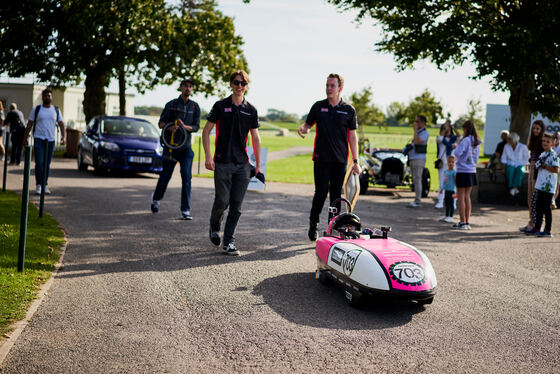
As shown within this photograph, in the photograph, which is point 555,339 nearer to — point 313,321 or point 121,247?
point 313,321

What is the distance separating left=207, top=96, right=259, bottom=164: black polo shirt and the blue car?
11.0 m

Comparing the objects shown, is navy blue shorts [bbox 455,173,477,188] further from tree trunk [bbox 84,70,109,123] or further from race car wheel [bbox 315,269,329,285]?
tree trunk [bbox 84,70,109,123]

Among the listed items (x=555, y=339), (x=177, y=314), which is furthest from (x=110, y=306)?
(x=555, y=339)

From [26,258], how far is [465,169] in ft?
25.2

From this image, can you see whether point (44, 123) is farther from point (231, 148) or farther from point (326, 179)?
point (326, 179)

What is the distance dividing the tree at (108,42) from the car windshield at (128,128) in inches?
298

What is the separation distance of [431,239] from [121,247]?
4.79m

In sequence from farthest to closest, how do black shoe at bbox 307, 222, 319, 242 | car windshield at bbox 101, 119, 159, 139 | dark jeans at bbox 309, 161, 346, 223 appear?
1. car windshield at bbox 101, 119, 159, 139
2. black shoe at bbox 307, 222, 319, 242
3. dark jeans at bbox 309, 161, 346, 223

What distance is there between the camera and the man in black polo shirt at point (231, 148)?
795cm

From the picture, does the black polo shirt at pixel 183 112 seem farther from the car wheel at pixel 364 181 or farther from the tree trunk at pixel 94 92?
the tree trunk at pixel 94 92

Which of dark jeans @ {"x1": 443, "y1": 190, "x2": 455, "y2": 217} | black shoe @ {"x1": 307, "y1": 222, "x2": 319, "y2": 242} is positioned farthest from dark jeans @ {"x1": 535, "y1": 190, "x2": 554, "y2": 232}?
black shoe @ {"x1": 307, "y1": 222, "x2": 319, "y2": 242}

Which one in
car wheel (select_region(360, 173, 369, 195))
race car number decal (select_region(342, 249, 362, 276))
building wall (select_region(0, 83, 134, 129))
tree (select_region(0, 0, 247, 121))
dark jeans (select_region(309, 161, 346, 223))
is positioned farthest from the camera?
building wall (select_region(0, 83, 134, 129))

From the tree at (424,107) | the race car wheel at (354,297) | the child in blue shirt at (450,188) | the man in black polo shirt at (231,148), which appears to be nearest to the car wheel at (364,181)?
the child in blue shirt at (450,188)

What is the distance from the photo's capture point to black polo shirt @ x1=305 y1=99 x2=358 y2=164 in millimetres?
8641
